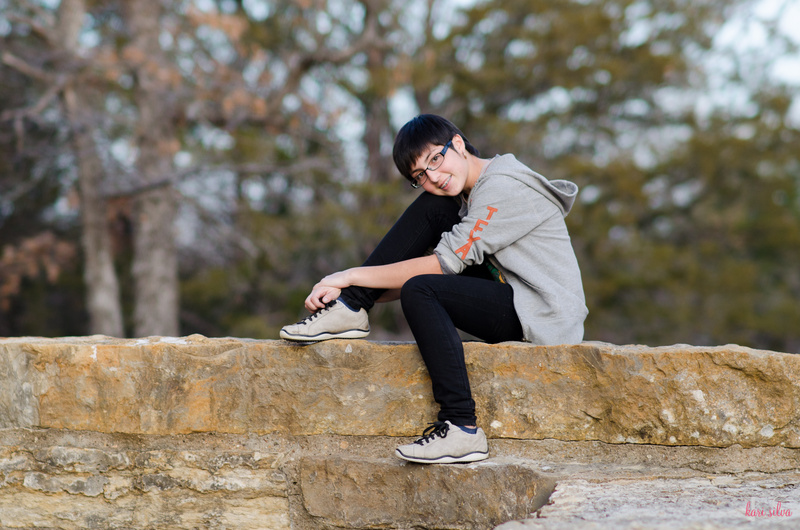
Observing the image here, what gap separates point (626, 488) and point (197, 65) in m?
6.52

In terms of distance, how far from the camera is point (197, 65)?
23.1 ft

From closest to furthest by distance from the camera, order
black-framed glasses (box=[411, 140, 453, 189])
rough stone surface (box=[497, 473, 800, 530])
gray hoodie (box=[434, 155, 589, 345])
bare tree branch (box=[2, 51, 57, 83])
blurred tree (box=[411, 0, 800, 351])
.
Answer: rough stone surface (box=[497, 473, 800, 530]), gray hoodie (box=[434, 155, 589, 345]), black-framed glasses (box=[411, 140, 453, 189]), bare tree branch (box=[2, 51, 57, 83]), blurred tree (box=[411, 0, 800, 351])

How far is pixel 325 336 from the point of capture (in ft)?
6.38

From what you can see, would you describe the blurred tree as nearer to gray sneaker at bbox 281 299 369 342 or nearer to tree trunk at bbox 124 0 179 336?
tree trunk at bbox 124 0 179 336

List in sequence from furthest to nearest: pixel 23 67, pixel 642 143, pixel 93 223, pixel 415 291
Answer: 1. pixel 642 143
2. pixel 93 223
3. pixel 23 67
4. pixel 415 291

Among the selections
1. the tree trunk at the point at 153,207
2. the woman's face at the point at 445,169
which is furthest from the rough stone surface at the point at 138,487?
the tree trunk at the point at 153,207

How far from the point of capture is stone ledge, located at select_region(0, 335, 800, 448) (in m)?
1.84

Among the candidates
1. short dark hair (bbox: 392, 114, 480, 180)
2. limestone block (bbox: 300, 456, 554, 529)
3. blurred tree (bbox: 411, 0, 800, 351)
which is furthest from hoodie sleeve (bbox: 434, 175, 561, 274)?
blurred tree (bbox: 411, 0, 800, 351)

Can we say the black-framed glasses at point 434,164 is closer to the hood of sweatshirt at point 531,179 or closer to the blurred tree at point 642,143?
the hood of sweatshirt at point 531,179

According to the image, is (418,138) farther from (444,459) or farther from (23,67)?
(23,67)

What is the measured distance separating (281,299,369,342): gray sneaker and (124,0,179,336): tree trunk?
18.0 feet

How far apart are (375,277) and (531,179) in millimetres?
547

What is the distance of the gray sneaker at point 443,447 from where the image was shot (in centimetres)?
175

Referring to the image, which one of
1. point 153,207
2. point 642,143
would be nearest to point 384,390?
point 153,207
